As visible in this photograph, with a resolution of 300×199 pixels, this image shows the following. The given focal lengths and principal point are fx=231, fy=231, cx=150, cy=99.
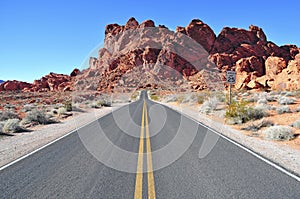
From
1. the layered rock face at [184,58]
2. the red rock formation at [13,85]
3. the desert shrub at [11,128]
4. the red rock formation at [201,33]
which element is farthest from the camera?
the red rock formation at [201,33]

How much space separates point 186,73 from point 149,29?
160 feet

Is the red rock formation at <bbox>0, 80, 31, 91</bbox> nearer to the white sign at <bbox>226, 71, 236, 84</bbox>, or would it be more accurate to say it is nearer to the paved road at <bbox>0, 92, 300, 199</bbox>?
the white sign at <bbox>226, 71, 236, 84</bbox>

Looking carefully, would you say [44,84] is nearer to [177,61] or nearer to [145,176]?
[177,61]

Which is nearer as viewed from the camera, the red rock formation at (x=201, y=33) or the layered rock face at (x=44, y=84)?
the layered rock face at (x=44, y=84)

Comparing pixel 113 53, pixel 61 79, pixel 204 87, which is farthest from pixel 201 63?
pixel 61 79

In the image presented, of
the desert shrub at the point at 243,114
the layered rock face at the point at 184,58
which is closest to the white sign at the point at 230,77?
the desert shrub at the point at 243,114

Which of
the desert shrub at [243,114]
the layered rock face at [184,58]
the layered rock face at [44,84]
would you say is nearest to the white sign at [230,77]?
the desert shrub at [243,114]

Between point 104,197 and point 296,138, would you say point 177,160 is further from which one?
point 296,138

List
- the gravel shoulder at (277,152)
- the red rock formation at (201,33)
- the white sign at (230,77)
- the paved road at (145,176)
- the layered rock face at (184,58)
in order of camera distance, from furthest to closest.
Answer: the red rock formation at (201,33) → the layered rock face at (184,58) → the white sign at (230,77) → the gravel shoulder at (277,152) → the paved road at (145,176)

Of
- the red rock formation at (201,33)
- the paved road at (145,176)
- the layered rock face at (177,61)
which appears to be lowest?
the paved road at (145,176)

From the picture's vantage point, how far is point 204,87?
257ft

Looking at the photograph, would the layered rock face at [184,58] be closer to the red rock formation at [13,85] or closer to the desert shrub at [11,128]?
the red rock formation at [13,85]

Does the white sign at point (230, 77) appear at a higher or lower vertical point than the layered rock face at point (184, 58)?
lower

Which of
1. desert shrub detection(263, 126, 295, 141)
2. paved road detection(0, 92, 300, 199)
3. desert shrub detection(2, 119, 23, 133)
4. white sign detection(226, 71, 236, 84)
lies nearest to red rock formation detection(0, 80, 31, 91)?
desert shrub detection(2, 119, 23, 133)
